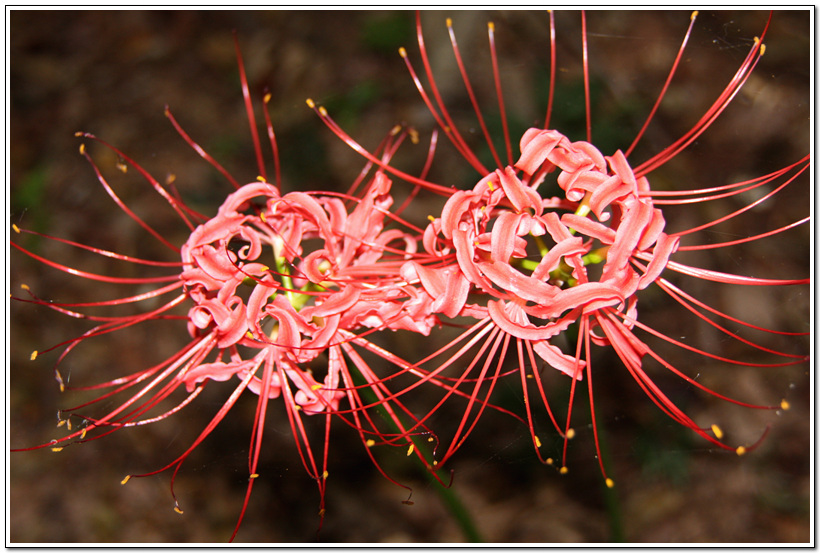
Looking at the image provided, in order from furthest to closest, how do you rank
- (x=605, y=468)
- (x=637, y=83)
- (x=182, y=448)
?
(x=637, y=83)
(x=182, y=448)
(x=605, y=468)

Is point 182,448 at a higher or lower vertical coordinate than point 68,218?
lower

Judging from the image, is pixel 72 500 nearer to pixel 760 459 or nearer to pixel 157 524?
pixel 157 524

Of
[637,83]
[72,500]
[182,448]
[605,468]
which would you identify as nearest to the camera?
[605,468]

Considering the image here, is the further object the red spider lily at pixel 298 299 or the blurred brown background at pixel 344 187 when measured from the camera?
the blurred brown background at pixel 344 187

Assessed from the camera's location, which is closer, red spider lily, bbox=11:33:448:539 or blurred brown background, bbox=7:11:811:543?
red spider lily, bbox=11:33:448:539

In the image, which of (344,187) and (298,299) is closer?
(298,299)
